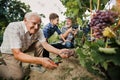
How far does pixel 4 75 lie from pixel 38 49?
2.45 feet

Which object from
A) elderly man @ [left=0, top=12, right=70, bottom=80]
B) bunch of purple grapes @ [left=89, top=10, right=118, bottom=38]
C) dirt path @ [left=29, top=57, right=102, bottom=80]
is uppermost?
bunch of purple grapes @ [left=89, top=10, right=118, bottom=38]

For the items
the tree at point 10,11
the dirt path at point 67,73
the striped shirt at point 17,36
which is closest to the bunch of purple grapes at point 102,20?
the striped shirt at point 17,36

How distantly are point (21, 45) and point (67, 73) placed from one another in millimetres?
1224

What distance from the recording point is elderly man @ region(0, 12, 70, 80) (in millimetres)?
3628

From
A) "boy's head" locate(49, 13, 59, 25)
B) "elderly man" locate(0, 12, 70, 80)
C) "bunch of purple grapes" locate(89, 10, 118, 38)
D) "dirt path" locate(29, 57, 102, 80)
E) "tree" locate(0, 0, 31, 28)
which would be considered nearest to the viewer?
"bunch of purple grapes" locate(89, 10, 118, 38)

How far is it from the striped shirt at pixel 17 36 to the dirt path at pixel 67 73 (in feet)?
2.31

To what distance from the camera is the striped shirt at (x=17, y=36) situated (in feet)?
12.8

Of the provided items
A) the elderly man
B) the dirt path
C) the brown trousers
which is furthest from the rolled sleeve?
the dirt path

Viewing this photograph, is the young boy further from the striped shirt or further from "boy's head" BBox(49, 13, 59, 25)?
the striped shirt

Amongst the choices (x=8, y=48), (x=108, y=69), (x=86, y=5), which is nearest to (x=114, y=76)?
(x=108, y=69)

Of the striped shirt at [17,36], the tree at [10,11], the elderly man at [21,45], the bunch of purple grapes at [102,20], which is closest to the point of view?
the bunch of purple grapes at [102,20]

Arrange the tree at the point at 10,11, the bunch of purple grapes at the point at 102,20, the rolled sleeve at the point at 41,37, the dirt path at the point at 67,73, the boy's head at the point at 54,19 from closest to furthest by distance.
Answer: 1. the bunch of purple grapes at the point at 102,20
2. the rolled sleeve at the point at 41,37
3. the dirt path at the point at 67,73
4. the boy's head at the point at 54,19
5. the tree at the point at 10,11

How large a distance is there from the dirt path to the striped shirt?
0.70 m

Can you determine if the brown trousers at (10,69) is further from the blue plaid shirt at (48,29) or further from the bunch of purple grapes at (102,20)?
the bunch of purple grapes at (102,20)
